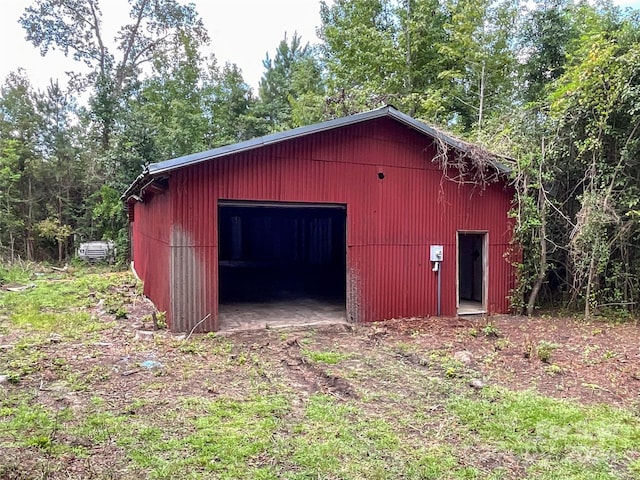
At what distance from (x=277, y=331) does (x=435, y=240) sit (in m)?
3.51

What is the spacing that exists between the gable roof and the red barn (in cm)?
2

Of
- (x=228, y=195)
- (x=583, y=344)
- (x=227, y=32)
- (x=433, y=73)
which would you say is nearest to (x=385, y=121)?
(x=228, y=195)

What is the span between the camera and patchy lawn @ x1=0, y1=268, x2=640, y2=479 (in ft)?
10.2

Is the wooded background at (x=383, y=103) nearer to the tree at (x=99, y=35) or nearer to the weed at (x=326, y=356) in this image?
the tree at (x=99, y=35)

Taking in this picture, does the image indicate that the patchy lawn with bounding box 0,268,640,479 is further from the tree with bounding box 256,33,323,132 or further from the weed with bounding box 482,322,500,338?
the tree with bounding box 256,33,323,132

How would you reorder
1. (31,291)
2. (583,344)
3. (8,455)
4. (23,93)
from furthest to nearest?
(23,93), (31,291), (583,344), (8,455)

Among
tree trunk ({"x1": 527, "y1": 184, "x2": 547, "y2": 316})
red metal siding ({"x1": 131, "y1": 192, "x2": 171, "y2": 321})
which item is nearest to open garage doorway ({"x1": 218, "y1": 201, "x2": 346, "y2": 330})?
red metal siding ({"x1": 131, "y1": 192, "x2": 171, "y2": 321})

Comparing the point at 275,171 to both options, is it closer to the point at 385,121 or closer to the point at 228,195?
the point at 228,195

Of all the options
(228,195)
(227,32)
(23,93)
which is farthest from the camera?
(227,32)

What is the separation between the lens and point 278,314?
8609 mm

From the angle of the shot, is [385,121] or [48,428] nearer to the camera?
[48,428]

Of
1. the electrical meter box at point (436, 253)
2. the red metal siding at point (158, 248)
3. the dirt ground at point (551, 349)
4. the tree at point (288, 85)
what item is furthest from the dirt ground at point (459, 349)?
the tree at point (288, 85)

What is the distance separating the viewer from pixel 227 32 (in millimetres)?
27125

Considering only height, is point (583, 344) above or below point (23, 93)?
below
